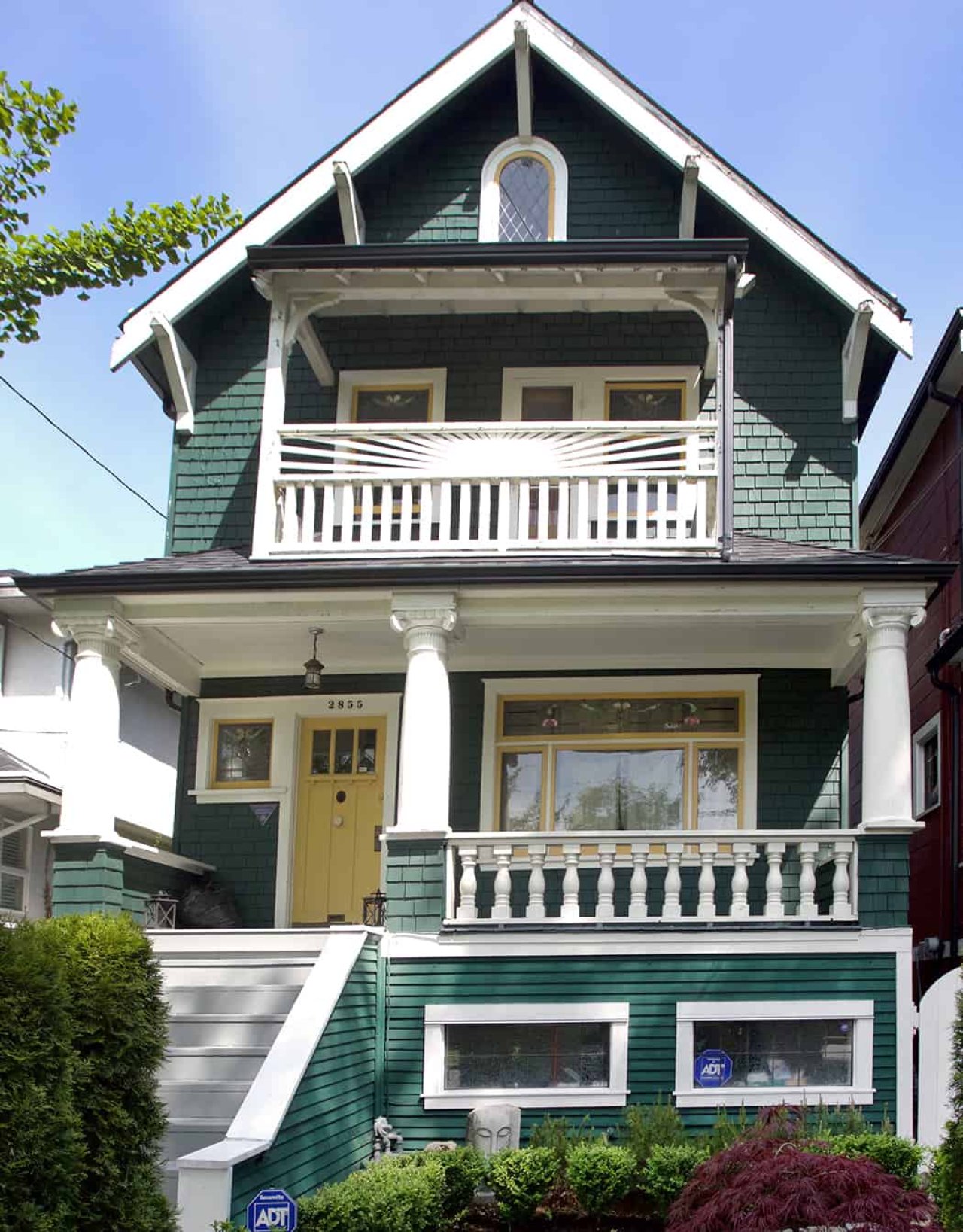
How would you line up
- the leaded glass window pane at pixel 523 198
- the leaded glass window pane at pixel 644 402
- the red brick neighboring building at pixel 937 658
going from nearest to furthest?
the leaded glass window pane at pixel 644 402 → the leaded glass window pane at pixel 523 198 → the red brick neighboring building at pixel 937 658

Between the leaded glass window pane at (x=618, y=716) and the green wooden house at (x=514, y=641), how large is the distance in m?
0.03

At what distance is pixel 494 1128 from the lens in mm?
10453

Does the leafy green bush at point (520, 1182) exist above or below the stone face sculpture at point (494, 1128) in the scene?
below

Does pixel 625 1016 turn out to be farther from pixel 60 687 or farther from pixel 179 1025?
pixel 60 687

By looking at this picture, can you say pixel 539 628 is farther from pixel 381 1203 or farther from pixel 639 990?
pixel 381 1203

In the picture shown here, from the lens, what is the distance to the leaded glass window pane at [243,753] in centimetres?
1433

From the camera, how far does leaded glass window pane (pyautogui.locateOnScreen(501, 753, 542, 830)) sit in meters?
13.8

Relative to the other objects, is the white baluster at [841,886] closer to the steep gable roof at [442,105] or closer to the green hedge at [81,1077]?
the steep gable roof at [442,105]

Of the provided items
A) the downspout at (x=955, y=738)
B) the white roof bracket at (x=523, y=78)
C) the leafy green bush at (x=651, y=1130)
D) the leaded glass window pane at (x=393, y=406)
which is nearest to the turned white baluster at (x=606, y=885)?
the leafy green bush at (x=651, y=1130)

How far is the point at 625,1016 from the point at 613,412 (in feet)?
19.5

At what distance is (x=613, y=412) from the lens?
14516mm

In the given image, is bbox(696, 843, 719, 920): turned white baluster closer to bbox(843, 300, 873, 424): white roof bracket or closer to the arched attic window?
bbox(843, 300, 873, 424): white roof bracket

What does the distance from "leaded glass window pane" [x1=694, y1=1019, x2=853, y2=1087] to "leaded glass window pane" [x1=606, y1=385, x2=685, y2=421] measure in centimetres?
592

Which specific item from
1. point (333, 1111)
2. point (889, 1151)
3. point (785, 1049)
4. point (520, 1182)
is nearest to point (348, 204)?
point (333, 1111)
